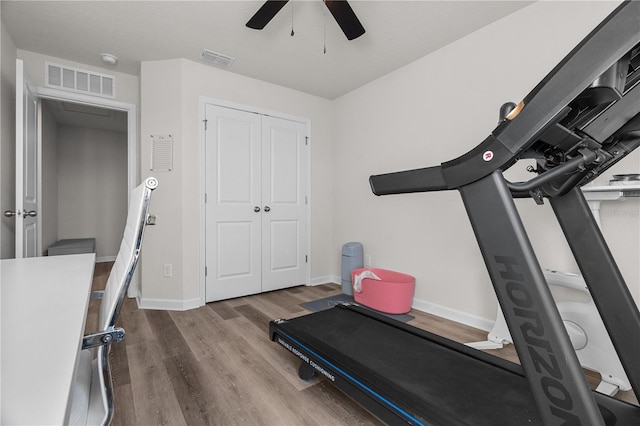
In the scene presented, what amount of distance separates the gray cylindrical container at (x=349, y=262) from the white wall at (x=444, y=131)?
0.49 feet

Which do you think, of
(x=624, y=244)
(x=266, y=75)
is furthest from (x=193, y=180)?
(x=624, y=244)

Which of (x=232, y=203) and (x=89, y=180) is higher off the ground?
(x=89, y=180)

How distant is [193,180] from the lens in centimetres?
312

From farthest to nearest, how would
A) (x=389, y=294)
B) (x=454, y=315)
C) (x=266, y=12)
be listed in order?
(x=389, y=294) < (x=454, y=315) < (x=266, y=12)

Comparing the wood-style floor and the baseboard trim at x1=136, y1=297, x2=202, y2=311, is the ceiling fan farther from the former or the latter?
the baseboard trim at x1=136, y1=297, x2=202, y2=311

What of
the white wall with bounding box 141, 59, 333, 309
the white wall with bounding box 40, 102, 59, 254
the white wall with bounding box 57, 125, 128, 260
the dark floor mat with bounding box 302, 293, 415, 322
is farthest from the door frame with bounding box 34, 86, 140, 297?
the white wall with bounding box 57, 125, 128, 260

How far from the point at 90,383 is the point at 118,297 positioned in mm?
340

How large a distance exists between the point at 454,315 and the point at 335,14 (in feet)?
8.40

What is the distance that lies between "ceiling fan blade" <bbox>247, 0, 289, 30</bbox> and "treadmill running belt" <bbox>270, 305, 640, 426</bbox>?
6.77ft

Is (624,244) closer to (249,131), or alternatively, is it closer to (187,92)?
(249,131)

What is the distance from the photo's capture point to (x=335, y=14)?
2014mm

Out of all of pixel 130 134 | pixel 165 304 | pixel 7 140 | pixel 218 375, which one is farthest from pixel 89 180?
pixel 218 375

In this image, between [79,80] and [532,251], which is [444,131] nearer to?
[532,251]

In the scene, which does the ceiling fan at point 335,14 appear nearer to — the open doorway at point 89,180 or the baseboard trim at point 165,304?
the baseboard trim at point 165,304
